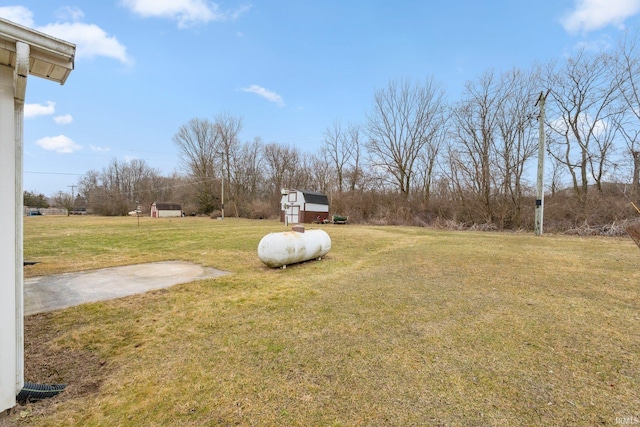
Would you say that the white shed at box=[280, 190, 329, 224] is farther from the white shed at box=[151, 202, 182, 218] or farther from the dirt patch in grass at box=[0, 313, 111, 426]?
the white shed at box=[151, 202, 182, 218]

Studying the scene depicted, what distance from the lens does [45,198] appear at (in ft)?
213

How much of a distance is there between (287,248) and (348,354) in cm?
390

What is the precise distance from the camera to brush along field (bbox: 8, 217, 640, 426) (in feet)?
6.72

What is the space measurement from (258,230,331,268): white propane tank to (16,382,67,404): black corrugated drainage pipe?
4326 millimetres

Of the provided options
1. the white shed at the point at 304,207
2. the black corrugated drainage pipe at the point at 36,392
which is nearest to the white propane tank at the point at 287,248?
the black corrugated drainage pipe at the point at 36,392

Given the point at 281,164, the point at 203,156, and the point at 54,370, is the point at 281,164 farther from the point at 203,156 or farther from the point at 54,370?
the point at 54,370

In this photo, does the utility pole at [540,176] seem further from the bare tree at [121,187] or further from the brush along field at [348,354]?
the bare tree at [121,187]

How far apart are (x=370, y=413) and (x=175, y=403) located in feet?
4.83

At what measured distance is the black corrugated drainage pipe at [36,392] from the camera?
2125mm

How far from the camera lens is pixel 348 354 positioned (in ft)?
9.38

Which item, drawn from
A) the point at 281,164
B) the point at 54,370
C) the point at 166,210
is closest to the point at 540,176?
the point at 54,370

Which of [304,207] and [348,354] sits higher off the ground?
[304,207]

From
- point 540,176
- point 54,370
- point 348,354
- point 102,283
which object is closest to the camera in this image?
point 54,370

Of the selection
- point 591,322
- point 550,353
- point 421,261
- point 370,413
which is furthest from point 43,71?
point 421,261
